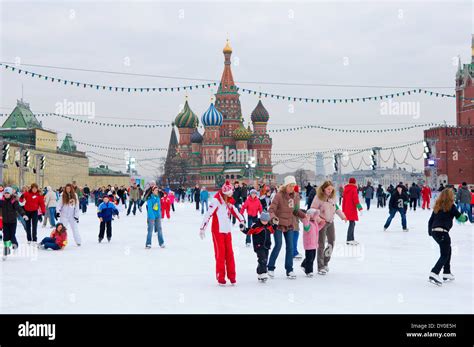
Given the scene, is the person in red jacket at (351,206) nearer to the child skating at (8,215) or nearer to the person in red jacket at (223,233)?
the person in red jacket at (223,233)

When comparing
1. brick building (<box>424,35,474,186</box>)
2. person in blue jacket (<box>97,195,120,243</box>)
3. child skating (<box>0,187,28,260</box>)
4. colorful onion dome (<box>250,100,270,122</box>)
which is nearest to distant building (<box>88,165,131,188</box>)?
colorful onion dome (<box>250,100,270,122</box>)

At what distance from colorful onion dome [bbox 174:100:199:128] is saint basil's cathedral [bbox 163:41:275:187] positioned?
6.45 ft

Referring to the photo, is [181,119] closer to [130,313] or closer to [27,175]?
[27,175]

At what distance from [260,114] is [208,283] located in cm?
9761

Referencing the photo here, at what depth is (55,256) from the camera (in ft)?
36.8

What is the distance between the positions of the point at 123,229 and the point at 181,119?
306 feet

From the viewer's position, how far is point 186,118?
110 meters

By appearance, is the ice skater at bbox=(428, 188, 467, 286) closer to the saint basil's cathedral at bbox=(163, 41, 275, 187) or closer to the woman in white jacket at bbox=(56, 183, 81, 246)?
the woman in white jacket at bbox=(56, 183, 81, 246)

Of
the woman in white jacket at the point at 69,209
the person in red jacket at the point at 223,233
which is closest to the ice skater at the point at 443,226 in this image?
the person in red jacket at the point at 223,233

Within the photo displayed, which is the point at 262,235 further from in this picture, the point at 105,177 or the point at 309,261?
the point at 105,177

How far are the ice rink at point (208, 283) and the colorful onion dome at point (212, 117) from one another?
85.9 meters

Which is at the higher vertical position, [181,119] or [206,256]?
[181,119]
